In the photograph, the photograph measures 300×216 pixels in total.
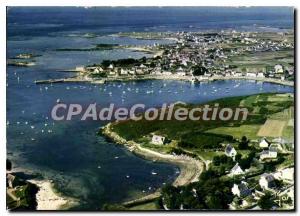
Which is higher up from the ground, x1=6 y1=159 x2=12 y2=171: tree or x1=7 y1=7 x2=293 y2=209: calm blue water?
Result: x1=7 y1=7 x2=293 y2=209: calm blue water

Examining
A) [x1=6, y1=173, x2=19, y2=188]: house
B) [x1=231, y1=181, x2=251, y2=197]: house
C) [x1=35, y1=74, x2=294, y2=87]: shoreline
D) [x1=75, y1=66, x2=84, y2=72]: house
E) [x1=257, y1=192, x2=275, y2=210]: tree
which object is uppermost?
[x1=75, y1=66, x2=84, y2=72]: house

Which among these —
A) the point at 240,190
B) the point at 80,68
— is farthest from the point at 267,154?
the point at 80,68

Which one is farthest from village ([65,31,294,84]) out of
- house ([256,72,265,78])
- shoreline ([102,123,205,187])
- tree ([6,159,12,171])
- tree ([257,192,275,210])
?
tree ([257,192,275,210])

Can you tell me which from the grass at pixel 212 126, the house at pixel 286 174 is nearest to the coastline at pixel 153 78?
the grass at pixel 212 126

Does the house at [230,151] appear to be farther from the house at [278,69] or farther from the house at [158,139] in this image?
the house at [278,69]

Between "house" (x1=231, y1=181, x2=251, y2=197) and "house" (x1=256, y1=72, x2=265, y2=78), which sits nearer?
"house" (x1=231, y1=181, x2=251, y2=197)

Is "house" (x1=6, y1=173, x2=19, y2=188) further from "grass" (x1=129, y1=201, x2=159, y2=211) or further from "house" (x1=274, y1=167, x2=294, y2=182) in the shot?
"house" (x1=274, y1=167, x2=294, y2=182)

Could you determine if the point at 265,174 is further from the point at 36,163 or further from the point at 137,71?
the point at 36,163

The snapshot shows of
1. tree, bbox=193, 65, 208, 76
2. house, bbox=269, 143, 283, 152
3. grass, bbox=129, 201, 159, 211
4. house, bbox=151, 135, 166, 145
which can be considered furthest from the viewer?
tree, bbox=193, 65, 208, 76
